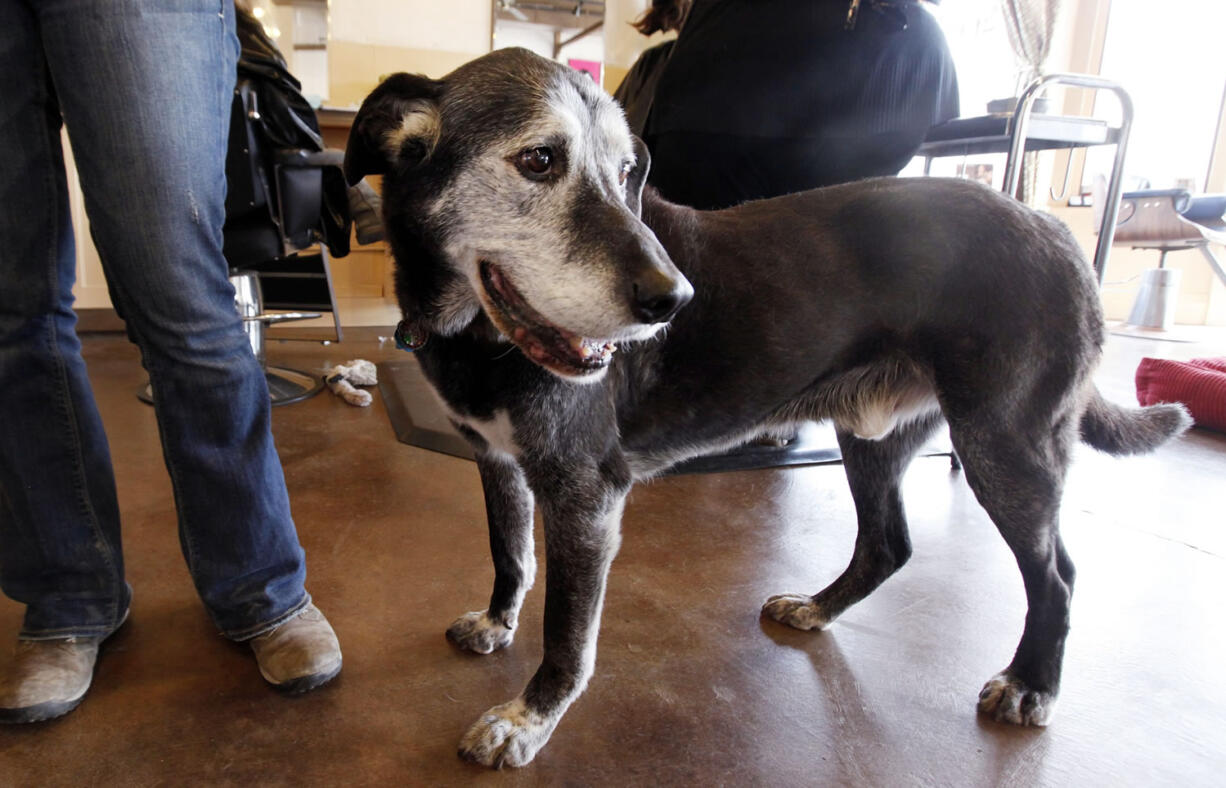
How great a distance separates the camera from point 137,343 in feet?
A: 4.00

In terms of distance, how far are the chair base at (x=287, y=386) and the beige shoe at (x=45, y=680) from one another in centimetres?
182

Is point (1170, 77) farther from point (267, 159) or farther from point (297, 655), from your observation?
point (297, 655)

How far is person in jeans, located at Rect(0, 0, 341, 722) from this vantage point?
41.8 inches

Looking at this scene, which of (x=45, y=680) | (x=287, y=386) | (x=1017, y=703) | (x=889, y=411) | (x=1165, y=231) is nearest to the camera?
(x=45, y=680)

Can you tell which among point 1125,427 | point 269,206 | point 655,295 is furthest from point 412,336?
point 269,206

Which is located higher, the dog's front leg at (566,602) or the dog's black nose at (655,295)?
the dog's black nose at (655,295)

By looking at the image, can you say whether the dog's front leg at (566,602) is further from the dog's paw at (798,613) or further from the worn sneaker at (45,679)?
the worn sneaker at (45,679)

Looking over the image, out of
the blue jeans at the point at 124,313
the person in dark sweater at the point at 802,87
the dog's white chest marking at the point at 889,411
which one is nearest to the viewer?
the blue jeans at the point at 124,313

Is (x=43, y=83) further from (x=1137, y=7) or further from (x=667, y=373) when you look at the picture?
(x=1137, y=7)

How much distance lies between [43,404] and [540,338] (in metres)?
0.88

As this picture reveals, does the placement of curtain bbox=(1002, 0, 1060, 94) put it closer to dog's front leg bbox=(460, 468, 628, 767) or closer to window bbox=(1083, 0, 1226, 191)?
dog's front leg bbox=(460, 468, 628, 767)

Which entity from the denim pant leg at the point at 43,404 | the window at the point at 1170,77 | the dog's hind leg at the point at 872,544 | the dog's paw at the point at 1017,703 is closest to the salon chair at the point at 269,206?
the denim pant leg at the point at 43,404

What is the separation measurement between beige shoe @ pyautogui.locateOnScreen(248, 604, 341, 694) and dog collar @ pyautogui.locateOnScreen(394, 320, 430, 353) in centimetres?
Answer: 58

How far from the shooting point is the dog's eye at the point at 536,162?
109 cm
